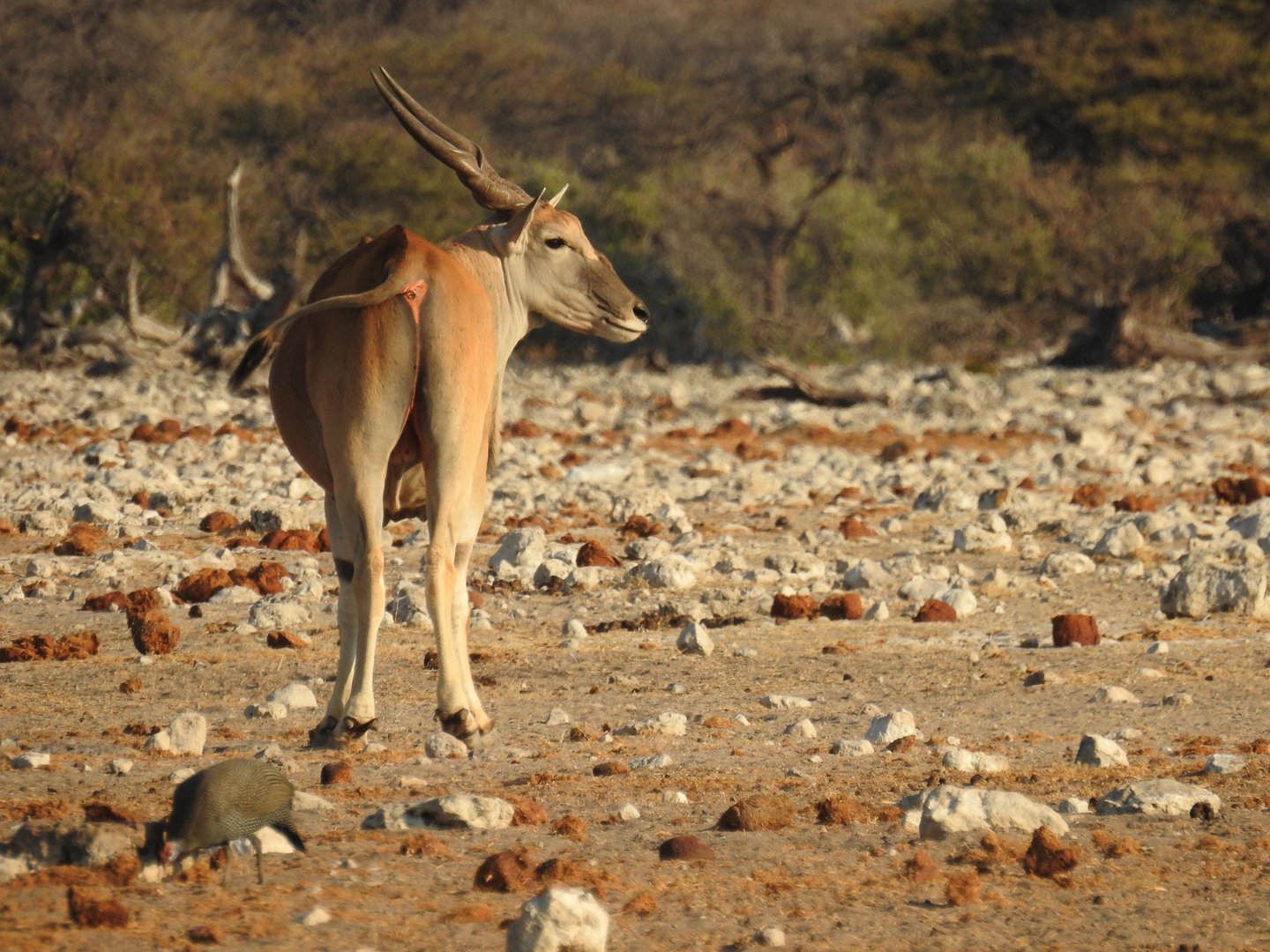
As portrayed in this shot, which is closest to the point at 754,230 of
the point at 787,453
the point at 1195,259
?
the point at 1195,259

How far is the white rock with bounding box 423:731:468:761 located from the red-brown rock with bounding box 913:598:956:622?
2.63 meters

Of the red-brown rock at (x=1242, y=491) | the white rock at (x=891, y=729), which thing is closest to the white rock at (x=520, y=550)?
the white rock at (x=891, y=729)

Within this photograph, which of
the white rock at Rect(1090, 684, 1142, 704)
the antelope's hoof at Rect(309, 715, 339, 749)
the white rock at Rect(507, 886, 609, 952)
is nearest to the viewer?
the white rock at Rect(507, 886, 609, 952)

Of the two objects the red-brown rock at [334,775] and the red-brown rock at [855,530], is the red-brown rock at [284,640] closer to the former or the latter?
the red-brown rock at [334,775]

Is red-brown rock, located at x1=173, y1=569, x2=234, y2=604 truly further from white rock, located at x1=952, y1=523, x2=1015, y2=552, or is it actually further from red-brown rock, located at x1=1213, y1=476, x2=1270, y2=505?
red-brown rock, located at x1=1213, y1=476, x2=1270, y2=505

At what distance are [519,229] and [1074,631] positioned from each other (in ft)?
8.32

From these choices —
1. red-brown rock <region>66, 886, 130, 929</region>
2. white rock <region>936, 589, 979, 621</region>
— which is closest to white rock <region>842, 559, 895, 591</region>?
white rock <region>936, 589, 979, 621</region>

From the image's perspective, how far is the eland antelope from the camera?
5414 millimetres

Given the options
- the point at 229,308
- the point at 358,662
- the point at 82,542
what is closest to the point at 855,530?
the point at 82,542

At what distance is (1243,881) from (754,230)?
25.6 m

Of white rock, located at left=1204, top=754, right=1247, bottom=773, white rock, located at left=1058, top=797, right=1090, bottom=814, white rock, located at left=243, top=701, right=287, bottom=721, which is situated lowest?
white rock, located at left=243, top=701, right=287, bottom=721

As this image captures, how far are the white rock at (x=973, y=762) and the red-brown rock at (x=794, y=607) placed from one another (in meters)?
2.38

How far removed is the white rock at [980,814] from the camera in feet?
14.6

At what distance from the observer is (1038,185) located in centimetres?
2995
